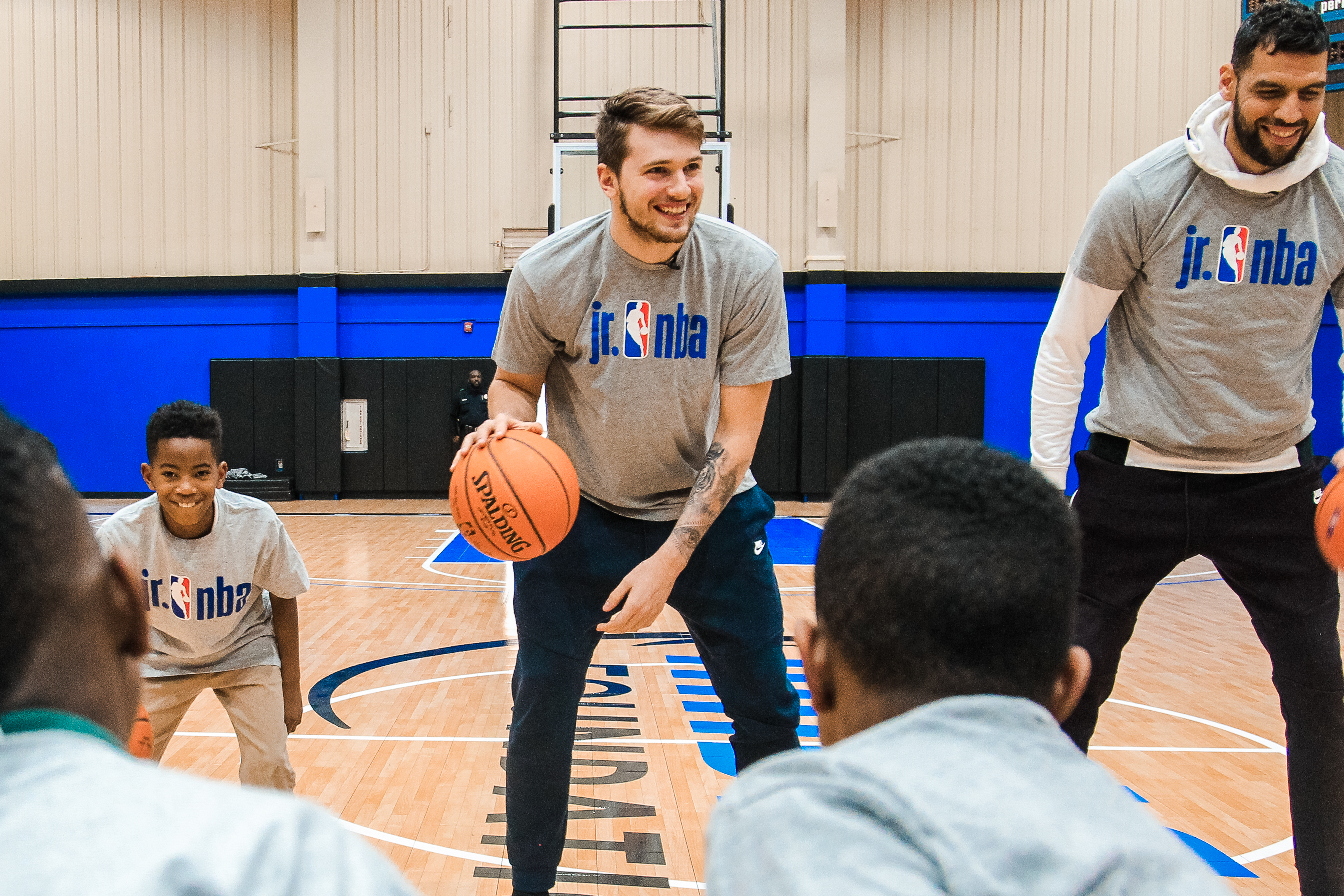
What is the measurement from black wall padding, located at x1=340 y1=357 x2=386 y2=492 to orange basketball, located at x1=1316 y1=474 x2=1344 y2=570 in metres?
12.0

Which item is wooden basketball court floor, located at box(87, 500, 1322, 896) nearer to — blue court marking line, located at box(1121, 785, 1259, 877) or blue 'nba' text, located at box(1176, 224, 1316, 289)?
blue court marking line, located at box(1121, 785, 1259, 877)

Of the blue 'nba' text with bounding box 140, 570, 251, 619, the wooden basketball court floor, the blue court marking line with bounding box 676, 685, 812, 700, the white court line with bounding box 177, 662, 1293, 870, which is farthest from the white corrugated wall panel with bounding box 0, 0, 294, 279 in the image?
the blue 'nba' text with bounding box 140, 570, 251, 619

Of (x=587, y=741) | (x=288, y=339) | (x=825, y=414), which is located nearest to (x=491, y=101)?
(x=288, y=339)

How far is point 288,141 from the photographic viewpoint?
1286 centimetres

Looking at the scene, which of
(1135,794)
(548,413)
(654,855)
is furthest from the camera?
(1135,794)

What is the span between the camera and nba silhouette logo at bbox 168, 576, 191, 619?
111 inches

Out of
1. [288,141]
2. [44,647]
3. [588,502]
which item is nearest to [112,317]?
[288,141]

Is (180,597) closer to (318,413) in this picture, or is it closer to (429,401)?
(429,401)

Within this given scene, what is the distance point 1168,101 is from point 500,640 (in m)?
11.3

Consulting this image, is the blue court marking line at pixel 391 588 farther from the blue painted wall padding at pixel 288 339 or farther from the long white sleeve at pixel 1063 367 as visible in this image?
the blue painted wall padding at pixel 288 339

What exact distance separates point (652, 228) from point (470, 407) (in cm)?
991

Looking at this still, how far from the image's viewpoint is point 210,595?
9.43ft

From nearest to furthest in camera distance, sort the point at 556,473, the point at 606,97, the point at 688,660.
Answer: the point at 556,473 < the point at 688,660 < the point at 606,97

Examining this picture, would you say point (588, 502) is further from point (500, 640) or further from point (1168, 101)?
point (1168, 101)
